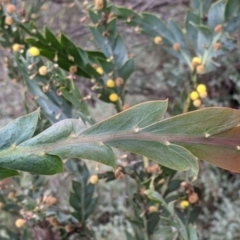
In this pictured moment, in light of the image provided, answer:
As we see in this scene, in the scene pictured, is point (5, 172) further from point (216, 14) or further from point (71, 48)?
point (216, 14)

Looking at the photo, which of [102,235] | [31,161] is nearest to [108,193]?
[102,235]

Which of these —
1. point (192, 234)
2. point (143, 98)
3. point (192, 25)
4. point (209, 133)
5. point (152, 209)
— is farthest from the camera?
point (143, 98)

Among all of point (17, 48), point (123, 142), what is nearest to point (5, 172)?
point (123, 142)

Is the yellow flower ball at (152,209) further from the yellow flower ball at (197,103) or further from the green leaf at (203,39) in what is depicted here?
the green leaf at (203,39)

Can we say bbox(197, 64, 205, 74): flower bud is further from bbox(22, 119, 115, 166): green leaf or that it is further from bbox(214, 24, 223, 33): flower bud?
bbox(22, 119, 115, 166): green leaf

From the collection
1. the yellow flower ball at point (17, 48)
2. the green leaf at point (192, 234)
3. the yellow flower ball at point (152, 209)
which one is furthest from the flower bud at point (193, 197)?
the yellow flower ball at point (17, 48)

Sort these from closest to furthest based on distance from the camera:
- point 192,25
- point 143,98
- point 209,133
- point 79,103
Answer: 1. point 209,133
2. point 79,103
3. point 192,25
4. point 143,98

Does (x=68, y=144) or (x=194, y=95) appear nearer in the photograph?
(x=68, y=144)
